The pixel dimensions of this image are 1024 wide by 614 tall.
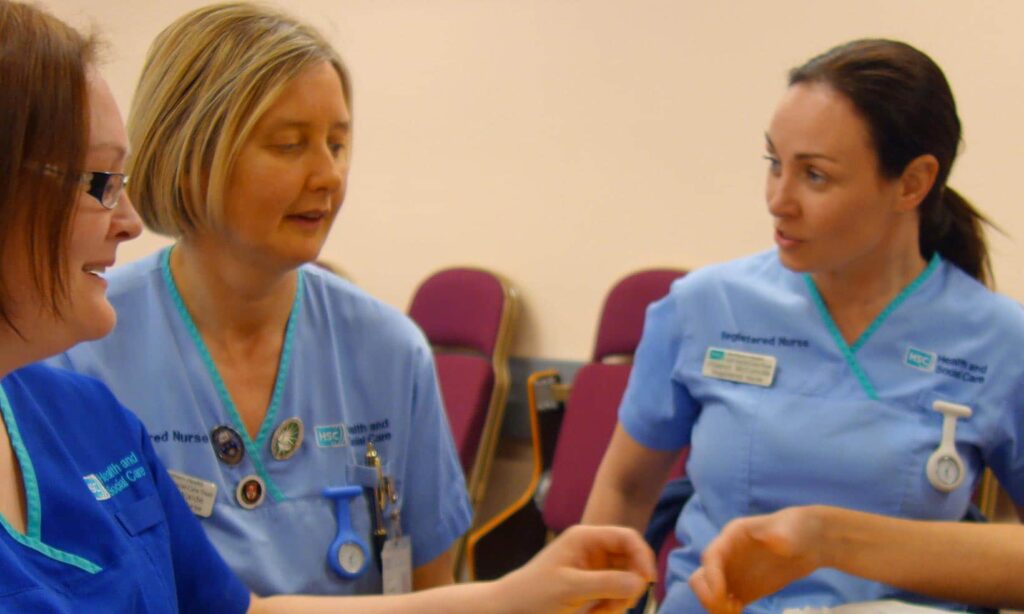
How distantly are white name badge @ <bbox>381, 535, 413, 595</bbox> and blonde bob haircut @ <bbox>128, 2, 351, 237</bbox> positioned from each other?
563 millimetres

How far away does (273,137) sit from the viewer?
145 cm

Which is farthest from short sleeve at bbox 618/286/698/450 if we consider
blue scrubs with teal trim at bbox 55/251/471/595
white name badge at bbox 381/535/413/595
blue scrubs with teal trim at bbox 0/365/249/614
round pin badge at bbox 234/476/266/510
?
blue scrubs with teal trim at bbox 0/365/249/614

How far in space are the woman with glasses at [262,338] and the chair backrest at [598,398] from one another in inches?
55.7

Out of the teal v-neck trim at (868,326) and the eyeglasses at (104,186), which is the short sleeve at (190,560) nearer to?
the eyeglasses at (104,186)

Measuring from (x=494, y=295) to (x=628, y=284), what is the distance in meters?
0.57

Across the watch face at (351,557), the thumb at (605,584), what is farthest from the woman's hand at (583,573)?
the watch face at (351,557)

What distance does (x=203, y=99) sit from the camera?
1428 millimetres

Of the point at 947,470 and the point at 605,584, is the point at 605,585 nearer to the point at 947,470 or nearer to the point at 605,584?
the point at 605,584

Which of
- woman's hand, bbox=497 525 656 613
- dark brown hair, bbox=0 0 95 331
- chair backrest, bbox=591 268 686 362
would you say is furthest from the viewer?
chair backrest, bbox=591 268 686 362

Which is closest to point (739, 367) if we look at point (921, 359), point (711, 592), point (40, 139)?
point (921, 359)

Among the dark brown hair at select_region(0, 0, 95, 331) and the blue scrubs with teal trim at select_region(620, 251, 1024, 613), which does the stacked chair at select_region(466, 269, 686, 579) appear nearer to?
the blue scrubs with teal trim at select_region(620, 251, 1024, 613)

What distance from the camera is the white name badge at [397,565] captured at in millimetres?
1563

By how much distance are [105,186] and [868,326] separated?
→ 47.7 inches

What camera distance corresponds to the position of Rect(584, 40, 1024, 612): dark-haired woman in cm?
157
